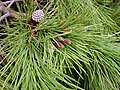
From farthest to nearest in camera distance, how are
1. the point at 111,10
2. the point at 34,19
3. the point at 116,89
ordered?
the point at 111,10
the point at 116,89
the point at 34,19

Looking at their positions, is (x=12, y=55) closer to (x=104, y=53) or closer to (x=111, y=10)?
(x=104, y=53)

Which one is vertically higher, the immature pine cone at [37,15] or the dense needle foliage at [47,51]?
the immature pine cone at [37,15]

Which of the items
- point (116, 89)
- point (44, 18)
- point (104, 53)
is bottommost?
point (116, 89)

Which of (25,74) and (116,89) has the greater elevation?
(25,74)

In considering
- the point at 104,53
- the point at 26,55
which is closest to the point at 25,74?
the point at 26,55

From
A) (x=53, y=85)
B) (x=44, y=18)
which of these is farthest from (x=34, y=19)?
(x=53, y=85)

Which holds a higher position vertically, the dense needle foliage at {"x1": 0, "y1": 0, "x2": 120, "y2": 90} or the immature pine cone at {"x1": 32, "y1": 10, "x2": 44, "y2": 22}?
the immature pine cone at {"x1": 32, "y1": 10, "x2": 44, "y2": 22}

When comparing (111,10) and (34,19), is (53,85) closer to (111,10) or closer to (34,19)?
(34,19)

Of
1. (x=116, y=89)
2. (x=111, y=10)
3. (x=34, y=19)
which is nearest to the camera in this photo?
(x=34, y=19)

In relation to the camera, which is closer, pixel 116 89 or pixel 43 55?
pixel 43 55
